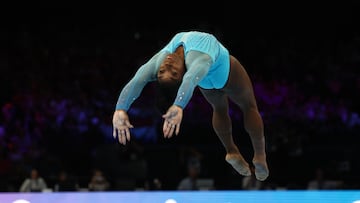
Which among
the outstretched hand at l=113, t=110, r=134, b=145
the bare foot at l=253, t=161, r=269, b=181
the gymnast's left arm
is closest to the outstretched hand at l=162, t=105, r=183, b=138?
the gymnast's left arm

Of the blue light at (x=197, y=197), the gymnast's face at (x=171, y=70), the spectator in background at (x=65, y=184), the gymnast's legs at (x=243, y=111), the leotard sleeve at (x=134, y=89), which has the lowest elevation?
the spectator in background at (x=65, y=184)

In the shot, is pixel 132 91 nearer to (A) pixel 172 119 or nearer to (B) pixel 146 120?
(A) pixel 172 119

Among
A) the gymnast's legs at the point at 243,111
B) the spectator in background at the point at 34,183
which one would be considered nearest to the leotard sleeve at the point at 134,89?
the gymnast's legs at the point at 243,111

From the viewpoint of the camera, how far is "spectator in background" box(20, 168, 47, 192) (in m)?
8.05

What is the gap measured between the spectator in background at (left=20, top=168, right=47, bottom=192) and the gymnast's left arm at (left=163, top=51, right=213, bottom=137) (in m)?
4.45

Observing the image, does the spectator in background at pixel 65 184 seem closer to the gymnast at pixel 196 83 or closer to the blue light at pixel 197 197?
the blue light at pixel 197 197

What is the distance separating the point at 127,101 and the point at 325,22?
32.8 feet

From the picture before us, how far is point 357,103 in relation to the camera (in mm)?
10375

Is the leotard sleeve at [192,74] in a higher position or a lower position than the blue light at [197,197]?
higher

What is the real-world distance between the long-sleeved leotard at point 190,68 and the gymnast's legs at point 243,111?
0.13m

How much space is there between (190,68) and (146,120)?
18.5ft

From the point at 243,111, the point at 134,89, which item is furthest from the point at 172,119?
the point at 243,111

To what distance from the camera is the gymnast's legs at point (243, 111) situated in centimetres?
479

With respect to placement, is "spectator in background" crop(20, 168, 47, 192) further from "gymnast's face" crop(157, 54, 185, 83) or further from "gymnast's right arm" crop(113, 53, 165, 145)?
"gymnast's face" crop(157, 54, 185, 83)
